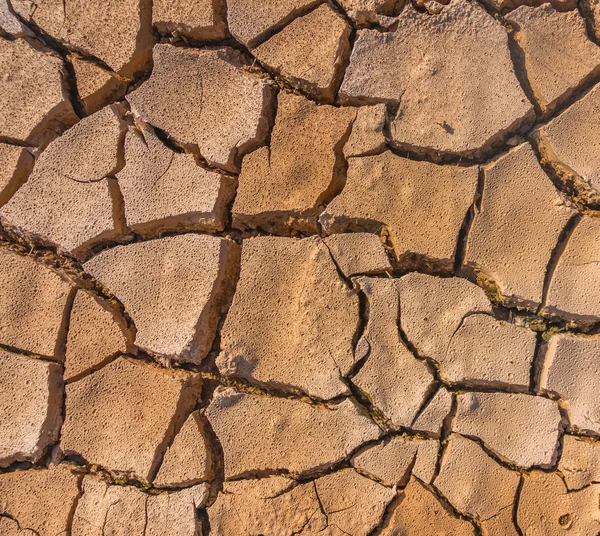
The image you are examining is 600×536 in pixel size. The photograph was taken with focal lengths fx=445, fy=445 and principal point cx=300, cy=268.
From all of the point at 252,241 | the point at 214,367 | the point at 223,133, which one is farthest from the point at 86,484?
the point at 223,133

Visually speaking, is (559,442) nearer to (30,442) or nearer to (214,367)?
(214,367)

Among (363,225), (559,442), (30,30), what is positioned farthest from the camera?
(30,30)

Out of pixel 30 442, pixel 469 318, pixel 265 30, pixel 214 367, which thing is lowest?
pixel 30 442

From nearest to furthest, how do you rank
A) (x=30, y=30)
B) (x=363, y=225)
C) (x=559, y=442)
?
(x=559, y=442)
(x=363, y=225)
(x=30, y=30)

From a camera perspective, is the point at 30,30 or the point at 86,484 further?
the point at 30,30

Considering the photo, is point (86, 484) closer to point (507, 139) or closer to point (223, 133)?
point (223, 133)

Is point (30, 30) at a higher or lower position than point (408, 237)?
higher
